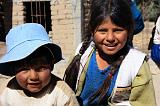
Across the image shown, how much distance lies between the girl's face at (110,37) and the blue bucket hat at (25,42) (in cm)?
27

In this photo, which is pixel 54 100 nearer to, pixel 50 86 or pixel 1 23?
pixel 50 86

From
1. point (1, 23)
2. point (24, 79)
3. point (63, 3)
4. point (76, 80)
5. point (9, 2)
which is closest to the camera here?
point (24, 79)

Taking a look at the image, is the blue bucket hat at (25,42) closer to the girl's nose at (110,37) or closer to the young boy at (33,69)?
the young boy at (33,69)

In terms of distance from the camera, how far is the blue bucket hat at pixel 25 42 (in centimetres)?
231

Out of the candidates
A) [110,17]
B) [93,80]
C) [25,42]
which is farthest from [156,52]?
[25,42]

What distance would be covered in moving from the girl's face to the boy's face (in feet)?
1.14

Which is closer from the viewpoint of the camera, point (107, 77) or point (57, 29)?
point (107, 77)

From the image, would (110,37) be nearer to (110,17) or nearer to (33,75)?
(110,17)

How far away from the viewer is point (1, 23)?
11.0 m

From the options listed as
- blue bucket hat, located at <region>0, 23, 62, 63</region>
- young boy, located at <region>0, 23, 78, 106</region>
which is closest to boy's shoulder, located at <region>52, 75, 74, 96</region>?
young boy, located at <region>0, 23, 78, 106</region>

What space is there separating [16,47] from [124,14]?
2.14ft

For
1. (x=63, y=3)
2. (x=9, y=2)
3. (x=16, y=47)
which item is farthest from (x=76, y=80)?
(x=9, y=2)

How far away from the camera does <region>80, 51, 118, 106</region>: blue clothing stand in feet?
8.44

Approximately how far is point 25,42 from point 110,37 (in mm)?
477
